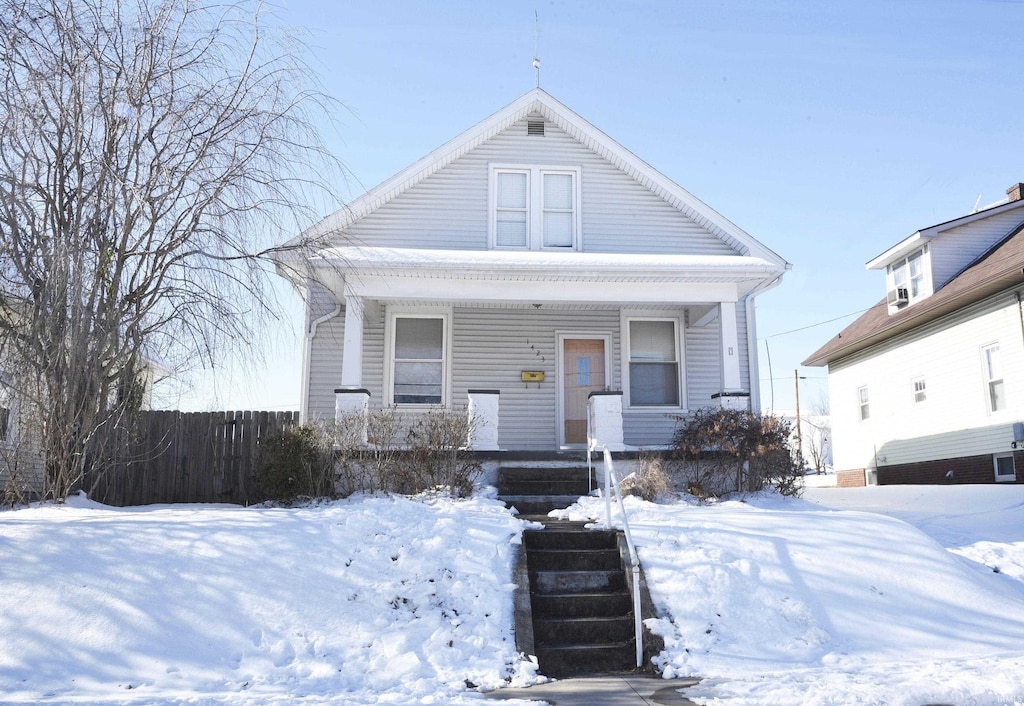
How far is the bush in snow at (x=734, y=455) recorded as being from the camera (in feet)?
38.3

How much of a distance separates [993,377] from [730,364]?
7.36 metres

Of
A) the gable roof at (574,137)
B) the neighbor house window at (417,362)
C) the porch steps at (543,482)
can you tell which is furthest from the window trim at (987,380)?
the neighbor house window at (417,362)

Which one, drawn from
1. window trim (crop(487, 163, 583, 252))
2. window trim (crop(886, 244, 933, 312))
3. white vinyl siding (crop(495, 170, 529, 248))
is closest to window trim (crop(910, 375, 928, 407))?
window trim (crop(886, 244, 933, 312))

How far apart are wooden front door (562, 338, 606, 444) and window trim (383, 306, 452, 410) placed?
2.04 meters

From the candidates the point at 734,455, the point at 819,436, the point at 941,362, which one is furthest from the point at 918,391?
the point at 819,436

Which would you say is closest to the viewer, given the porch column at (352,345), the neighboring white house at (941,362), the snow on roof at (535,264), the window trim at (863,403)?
the porch column at (352,345)

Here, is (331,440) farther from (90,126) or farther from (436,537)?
(90,126)

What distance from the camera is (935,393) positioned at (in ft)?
61.7

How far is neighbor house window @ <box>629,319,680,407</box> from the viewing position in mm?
14719

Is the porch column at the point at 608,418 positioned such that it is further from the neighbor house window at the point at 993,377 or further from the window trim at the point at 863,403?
the window trim at the point at 863,403

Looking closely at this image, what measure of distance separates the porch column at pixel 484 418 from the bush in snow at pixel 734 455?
8.64ft

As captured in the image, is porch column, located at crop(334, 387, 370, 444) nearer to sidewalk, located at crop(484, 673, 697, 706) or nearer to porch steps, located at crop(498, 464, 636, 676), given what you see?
porch steps, located at crop(498, 464, 636, 676)

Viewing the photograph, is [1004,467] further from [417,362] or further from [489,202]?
[417,362]

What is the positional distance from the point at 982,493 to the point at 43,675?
12.6 meters
